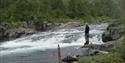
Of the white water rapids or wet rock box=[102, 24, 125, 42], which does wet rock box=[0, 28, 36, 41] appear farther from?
wet rock box=[102, 24, 125, 42]

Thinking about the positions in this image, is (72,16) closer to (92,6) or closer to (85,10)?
(85,10)

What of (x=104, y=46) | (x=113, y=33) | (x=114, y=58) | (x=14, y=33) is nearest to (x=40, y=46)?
(x=113, y=33)

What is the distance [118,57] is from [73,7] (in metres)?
69.2

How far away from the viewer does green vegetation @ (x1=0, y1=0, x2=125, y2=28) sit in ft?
230

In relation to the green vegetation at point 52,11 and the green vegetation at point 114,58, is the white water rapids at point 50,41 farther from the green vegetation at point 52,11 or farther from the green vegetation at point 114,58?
the green vegetation at point 114,58

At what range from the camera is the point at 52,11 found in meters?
81.0

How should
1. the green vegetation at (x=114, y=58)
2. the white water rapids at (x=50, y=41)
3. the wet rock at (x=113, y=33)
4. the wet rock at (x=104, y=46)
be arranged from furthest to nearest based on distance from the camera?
the white water rapids at (x=50, y=41) → the wet rock at (x=113, y=33) → the wet rock at (x=104, y=46) → the green vegetation at (x=114, y=58)

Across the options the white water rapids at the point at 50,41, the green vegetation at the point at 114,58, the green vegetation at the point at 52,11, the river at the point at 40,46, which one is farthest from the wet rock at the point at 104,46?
the green vegetation at the point at 52,11

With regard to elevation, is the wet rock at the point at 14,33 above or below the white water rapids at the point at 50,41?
above

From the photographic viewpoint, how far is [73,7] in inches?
3430

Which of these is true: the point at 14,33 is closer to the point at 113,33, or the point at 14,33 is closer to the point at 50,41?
the point at 50,41

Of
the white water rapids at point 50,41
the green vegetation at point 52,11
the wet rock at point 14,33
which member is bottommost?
the white water rapids at point 50,41

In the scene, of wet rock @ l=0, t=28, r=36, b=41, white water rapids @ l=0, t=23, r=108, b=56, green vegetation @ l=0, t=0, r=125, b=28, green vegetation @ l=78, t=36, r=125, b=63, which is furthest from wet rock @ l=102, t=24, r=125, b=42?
green vegetation @ l=0, t=0, r=125, b=28

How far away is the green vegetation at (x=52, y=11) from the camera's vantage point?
7010cm
